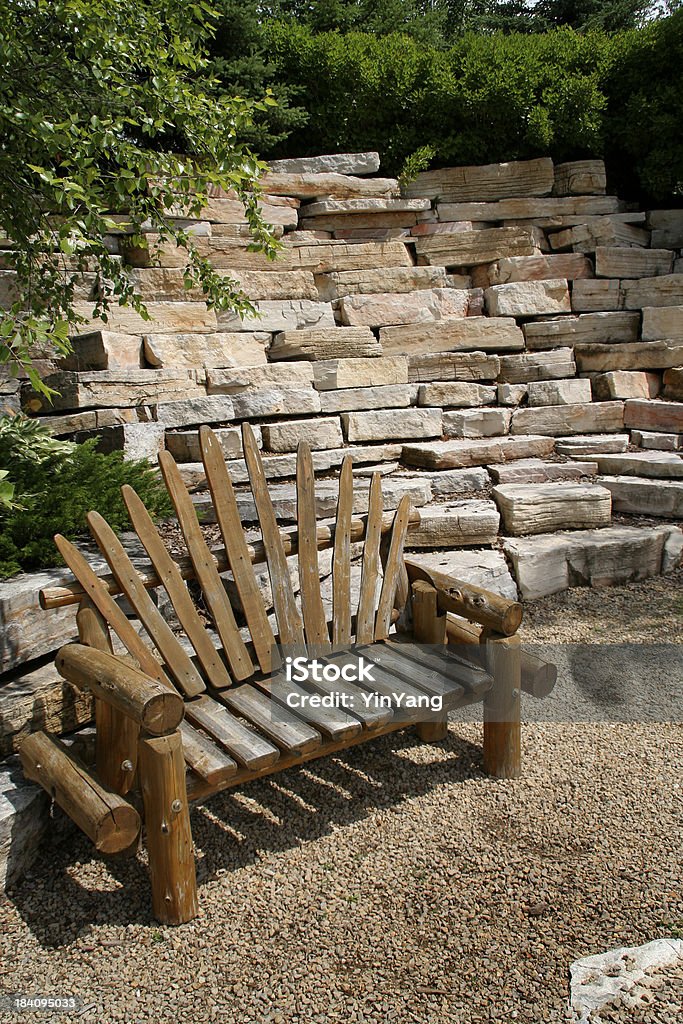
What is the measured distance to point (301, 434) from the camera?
534cm

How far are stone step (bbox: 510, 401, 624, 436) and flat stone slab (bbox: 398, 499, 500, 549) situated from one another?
1.72 meters

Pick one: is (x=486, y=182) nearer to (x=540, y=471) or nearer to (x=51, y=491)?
(x=540, y=471)

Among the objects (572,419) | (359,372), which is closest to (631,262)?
(572,419)

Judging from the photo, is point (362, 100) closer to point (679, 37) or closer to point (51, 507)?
point (679, 37)

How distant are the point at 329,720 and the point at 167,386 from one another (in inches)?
126

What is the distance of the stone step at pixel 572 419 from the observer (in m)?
6.29

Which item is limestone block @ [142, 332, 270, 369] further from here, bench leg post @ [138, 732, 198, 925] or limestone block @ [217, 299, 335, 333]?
bench leg post @ [138, 732, 198, 925]

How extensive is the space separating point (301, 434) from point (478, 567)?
164cm

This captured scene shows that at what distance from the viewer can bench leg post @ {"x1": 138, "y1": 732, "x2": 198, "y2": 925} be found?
2.16 m

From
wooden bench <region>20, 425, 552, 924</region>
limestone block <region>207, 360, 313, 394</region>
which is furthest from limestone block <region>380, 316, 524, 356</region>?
wooden bench <region>20, 425, 552, 924</region>

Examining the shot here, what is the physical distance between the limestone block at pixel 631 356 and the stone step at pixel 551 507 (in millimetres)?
1862

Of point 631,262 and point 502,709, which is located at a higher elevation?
point 631,262

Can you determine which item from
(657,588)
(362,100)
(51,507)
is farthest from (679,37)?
(51,507)

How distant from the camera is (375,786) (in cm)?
299
